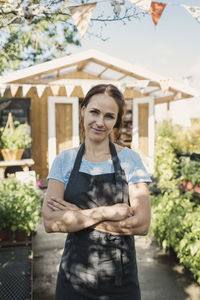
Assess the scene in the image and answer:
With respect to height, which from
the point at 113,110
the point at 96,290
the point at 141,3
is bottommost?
the point at 96,290

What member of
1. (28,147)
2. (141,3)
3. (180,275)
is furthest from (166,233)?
(28,147)

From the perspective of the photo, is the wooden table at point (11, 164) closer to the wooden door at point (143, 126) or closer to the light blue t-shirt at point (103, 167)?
the wooden door at point (143, 126)

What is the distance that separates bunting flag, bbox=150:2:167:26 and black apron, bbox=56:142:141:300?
6.87 feet

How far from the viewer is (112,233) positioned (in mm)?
1491

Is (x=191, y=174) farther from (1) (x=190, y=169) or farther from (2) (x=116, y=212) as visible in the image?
(2) (x=116, y=212)

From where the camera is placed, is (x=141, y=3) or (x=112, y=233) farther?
(x=141, y=3)

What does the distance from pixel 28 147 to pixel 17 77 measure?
2039 millimetres

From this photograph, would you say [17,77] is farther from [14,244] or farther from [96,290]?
[96,290]

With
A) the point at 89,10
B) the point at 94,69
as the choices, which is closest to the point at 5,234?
the point at 89,10

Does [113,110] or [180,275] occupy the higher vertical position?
[113,110]

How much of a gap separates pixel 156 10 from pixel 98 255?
2.64 m

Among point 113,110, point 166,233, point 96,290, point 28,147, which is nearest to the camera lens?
point 96,290

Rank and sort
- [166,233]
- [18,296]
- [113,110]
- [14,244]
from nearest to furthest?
[113,110] < [18,296] < [14,244] < [166,233]

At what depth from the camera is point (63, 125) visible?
30.0 feet
